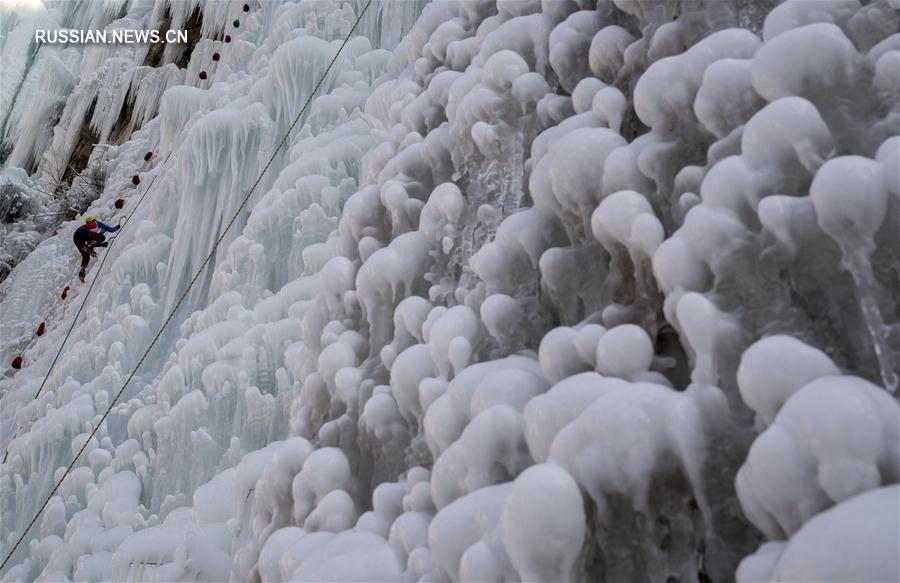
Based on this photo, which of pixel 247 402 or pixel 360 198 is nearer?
pixel 360 198

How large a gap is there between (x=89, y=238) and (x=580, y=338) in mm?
4592

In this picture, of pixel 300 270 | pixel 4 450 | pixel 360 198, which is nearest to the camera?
pixel 360 198

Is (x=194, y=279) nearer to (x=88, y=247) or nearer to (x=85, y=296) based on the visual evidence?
(x=85, y=296)

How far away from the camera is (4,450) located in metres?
4.45

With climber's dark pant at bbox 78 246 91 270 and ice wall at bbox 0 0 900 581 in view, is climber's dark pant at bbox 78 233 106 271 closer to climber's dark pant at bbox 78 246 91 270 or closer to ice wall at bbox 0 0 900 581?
climber's dark pant at bbox 78 246 91 270

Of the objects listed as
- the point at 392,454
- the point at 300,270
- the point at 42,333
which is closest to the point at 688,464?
the point at 392,454

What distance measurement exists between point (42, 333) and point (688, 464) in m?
5.12

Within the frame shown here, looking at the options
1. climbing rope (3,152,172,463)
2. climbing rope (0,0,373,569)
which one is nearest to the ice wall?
climbing rope (0,0,373,569)

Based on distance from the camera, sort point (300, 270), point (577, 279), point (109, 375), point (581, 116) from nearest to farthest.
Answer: point (577, 279)
point (581, 116)
point (300, 270)
point (109, 375)

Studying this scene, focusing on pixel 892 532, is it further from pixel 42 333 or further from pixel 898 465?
pixel 42 333

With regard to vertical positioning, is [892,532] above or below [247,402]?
above

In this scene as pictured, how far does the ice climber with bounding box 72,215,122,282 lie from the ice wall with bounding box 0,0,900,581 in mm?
2432

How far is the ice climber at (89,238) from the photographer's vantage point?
532 cm

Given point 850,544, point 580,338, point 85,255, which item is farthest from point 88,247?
point 850,544
